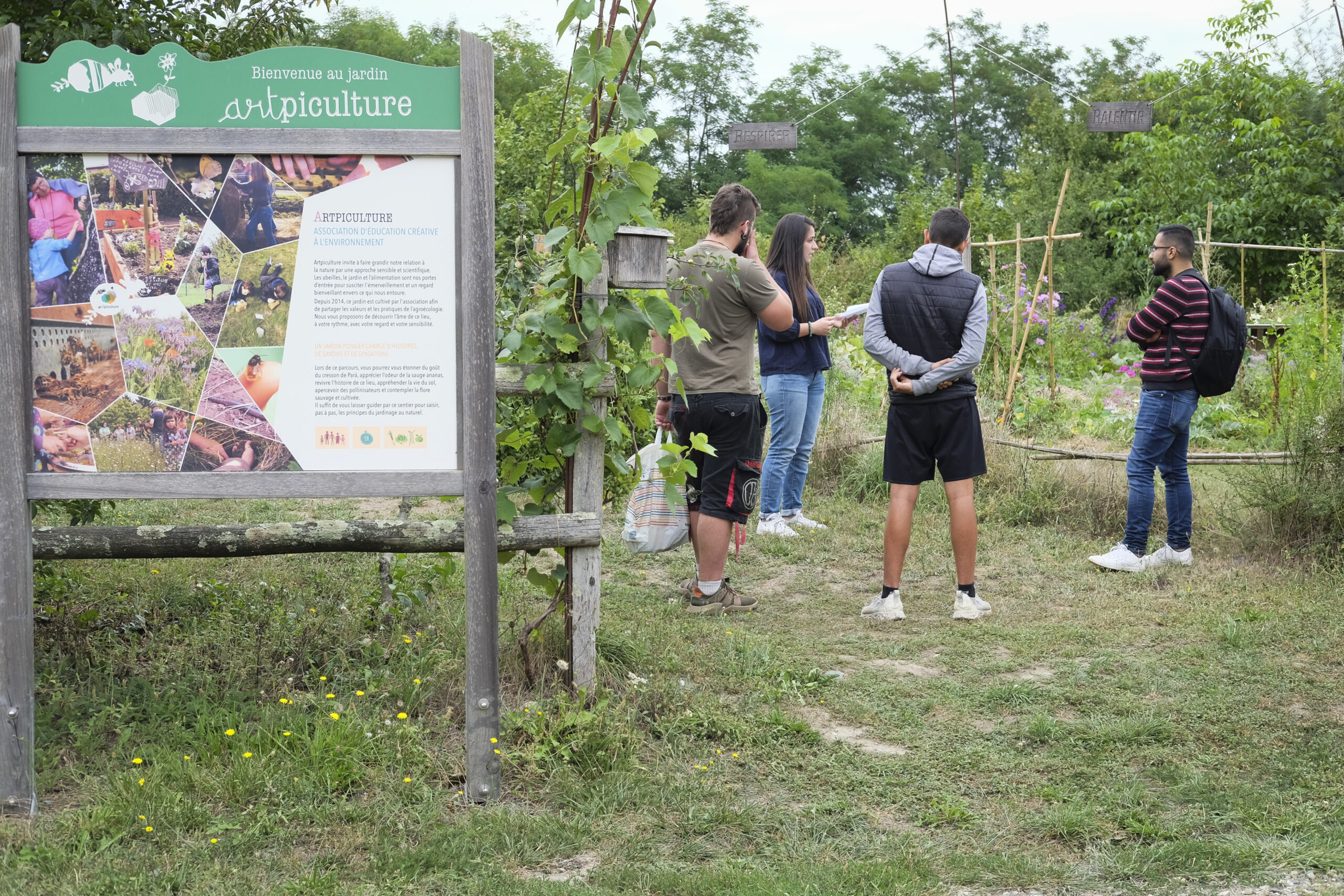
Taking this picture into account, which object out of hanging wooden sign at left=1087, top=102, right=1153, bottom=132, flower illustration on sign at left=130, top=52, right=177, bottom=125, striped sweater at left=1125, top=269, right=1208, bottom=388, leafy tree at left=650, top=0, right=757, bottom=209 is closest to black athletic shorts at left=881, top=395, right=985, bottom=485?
striped sweater at left=1125, top=269, right=1208, bottom=388

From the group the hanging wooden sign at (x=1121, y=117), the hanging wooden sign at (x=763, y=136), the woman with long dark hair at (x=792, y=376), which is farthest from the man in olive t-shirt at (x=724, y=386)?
the hanging wooden sign at (x=1121, y=117)

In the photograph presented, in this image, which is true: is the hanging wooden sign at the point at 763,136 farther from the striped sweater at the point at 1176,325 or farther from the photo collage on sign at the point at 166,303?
the photo collage on sign at the point at 166,303

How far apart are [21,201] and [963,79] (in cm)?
4093

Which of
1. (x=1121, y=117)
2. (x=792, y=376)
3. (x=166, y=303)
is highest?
(x=1121, y=117)

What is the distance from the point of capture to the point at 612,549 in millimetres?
6594

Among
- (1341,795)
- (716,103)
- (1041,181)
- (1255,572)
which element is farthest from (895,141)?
(1341,795)

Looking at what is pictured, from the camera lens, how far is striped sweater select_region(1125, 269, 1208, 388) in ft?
19.4

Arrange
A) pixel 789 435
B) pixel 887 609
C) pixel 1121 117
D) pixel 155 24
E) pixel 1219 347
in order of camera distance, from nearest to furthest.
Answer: pixel 155 24
pixel 887 609
pixel 1219 347
pixel 789 435
pixel 1121 117

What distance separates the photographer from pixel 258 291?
3.15 m

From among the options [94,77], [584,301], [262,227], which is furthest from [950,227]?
[94,77]

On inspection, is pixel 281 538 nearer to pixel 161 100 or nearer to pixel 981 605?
pixel 161 100

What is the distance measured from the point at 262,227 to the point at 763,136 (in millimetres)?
6342

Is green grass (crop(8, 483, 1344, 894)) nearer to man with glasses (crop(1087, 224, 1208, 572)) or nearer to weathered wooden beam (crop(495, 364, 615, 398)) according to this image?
man with glasses (crop(1087, 224, 1208, 572))

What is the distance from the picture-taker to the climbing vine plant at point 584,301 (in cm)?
345
